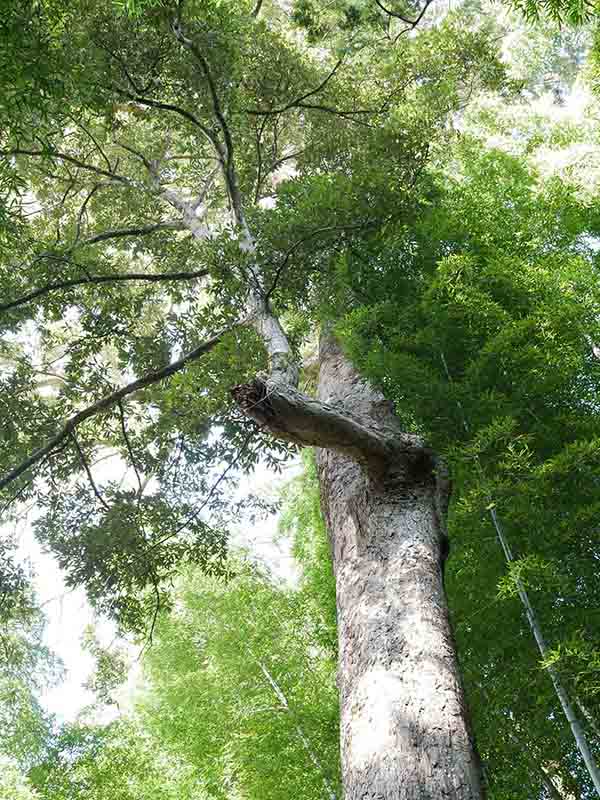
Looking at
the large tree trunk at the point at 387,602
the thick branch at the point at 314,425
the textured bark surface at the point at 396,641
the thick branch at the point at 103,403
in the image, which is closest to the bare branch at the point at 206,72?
the thick branch at the point at 103,403

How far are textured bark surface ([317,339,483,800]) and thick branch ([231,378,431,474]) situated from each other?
64mm

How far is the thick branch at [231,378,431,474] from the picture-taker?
2.57 m

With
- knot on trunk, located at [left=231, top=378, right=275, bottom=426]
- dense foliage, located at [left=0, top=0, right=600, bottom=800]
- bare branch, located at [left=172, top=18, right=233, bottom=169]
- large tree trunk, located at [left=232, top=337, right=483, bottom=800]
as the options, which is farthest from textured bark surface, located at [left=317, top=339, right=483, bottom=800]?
bare branch, located at [left=172, top=18, right=233, bottom=169]

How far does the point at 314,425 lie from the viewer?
2.67 m

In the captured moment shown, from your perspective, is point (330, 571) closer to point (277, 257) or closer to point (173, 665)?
point (173, 665)

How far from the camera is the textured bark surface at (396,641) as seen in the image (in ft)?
6.42

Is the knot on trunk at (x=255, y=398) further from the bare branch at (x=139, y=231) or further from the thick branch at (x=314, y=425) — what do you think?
the bare branch at (x=139, y=231)

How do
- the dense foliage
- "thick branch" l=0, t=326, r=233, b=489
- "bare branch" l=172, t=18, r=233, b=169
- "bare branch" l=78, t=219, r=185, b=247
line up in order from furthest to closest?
"bare branch" l=78, t=219, r=185, b=247, "thick branch" l=0, t=326, r=233, b=489, "bare branch" l=172, t=18, r=233, b=169, the dense foliage

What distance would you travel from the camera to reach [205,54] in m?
4.59

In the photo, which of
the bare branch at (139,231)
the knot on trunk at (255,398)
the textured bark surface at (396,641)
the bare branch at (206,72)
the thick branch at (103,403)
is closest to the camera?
the textured bark surface at (396,641)

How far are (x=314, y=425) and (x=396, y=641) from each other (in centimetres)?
87

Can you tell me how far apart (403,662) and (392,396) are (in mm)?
1747

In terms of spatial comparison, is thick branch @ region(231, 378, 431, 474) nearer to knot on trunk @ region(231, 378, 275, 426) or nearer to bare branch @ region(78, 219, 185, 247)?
knot on trunk @ region(231, 378, 275, 426)

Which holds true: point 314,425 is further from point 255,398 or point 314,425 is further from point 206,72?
point 206,72
